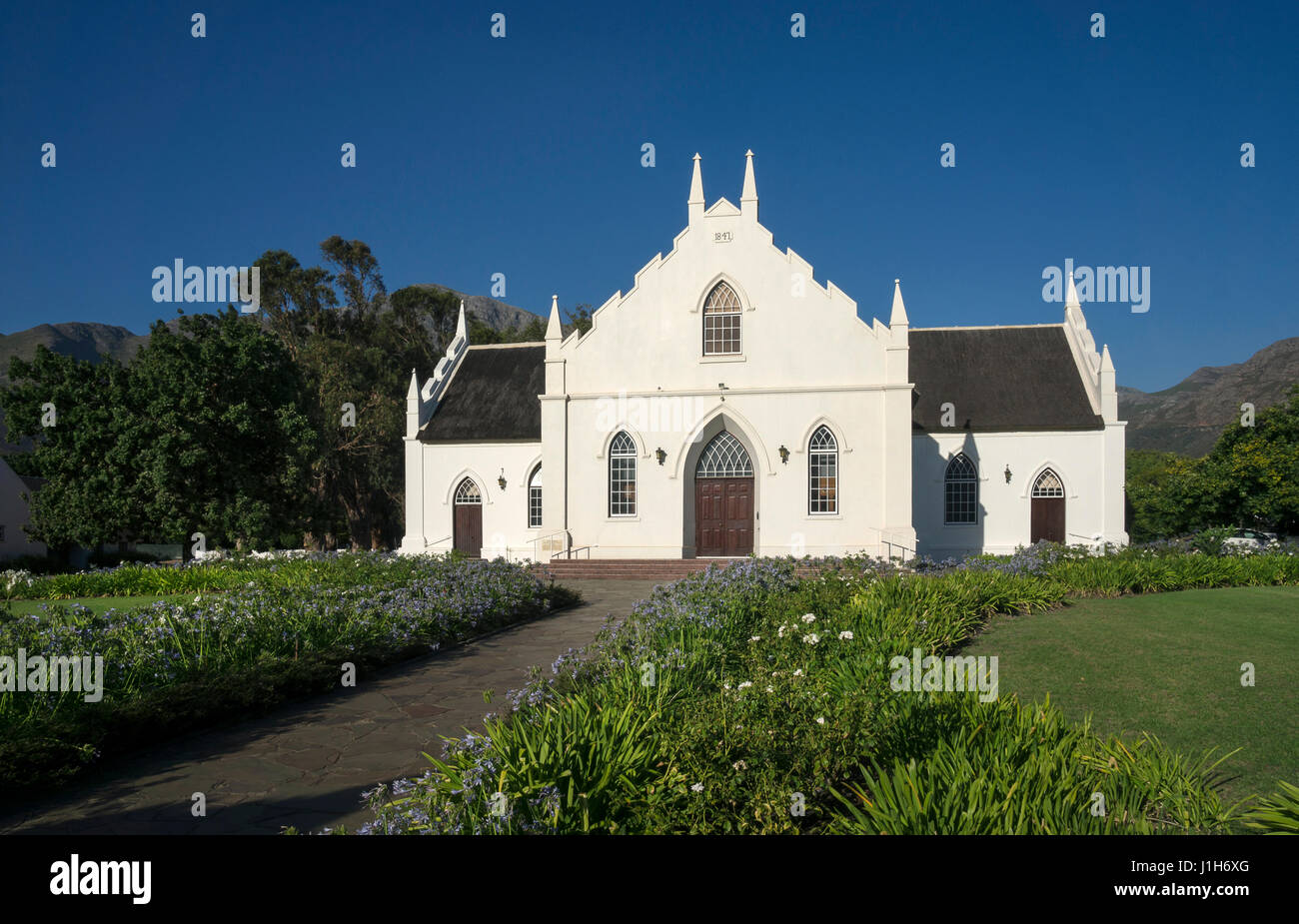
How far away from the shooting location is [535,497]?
2902 cm

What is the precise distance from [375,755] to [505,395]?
25.4 metres

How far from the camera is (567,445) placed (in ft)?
85.3

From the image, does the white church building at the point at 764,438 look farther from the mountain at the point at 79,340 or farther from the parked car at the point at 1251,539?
the mountain at the point at 79,340

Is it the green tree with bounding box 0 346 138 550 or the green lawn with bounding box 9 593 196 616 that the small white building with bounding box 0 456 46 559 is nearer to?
the green tree with bounding box 0 346 138 550

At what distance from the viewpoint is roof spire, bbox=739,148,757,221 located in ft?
81.8

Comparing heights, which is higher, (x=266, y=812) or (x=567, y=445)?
(x=567, y=445)

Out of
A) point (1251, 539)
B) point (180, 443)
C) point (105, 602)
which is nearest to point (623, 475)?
point (180, 443)

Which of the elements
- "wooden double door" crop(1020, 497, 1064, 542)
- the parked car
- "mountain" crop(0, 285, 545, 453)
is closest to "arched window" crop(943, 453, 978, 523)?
"wooden double door" crop(1020, 497, 1064, 542)

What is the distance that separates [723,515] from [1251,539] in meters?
16.3

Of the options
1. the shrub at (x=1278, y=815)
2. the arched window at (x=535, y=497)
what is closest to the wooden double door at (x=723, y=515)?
the arched window at (x=535, y=497)

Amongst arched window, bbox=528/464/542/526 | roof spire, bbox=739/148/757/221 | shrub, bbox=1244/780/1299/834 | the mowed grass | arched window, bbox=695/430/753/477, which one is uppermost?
roof spire, bbox=739/148/757/221

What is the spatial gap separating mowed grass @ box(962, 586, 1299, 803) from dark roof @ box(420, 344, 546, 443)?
20.7 meters
